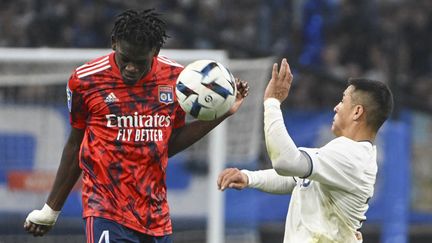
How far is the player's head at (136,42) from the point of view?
599cm

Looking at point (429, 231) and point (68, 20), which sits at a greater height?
point (68, 20)

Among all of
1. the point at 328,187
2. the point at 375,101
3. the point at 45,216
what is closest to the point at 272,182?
the point at 328,187

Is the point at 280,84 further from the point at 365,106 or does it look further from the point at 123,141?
the point at 123,141

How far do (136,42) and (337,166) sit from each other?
1253 millimetres

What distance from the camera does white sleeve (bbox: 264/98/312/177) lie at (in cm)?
555

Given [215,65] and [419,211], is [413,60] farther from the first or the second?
[215,65]

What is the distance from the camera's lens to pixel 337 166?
5.72m

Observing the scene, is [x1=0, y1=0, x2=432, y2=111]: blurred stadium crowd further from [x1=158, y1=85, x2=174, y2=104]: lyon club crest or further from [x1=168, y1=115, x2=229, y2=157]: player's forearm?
[x1=158, y1=85, x2=174, y2=104]: lyon club crest

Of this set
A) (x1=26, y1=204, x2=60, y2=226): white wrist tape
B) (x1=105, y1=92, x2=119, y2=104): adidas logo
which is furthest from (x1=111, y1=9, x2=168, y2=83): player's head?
(x1=26, y1=204, x2=60, y2=226): white wrist tape

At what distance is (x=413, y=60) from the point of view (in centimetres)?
1570

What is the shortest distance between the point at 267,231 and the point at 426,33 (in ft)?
14.6

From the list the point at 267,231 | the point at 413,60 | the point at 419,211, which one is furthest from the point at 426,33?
the point at 267,231

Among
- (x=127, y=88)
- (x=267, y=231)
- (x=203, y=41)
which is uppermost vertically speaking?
(x=203, y=41)

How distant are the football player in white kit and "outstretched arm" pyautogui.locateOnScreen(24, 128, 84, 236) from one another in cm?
109
